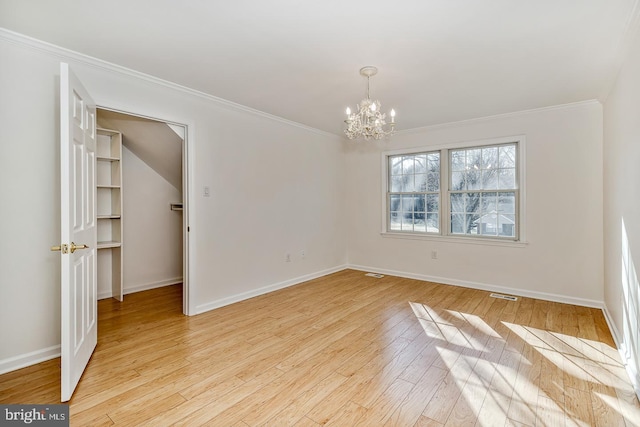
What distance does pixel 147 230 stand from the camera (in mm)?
4586

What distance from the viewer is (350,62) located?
2.72 m

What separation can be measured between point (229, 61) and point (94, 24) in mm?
950

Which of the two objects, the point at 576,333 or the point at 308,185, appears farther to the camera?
the point at 308,185

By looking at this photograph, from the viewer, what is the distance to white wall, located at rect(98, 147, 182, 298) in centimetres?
438

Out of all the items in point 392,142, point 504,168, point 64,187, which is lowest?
point 64,187

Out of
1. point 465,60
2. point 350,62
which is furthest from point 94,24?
point 465,60

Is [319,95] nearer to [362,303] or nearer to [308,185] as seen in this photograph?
[308,185]

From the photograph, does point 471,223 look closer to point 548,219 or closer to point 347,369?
point 548,219

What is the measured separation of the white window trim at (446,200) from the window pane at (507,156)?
0.35 ft

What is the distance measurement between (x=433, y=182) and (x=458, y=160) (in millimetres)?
492

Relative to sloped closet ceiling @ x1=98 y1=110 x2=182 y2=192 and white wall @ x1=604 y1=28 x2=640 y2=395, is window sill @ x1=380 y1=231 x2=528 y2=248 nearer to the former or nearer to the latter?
white wall @ x1=604 y1=28 x2=640 y2=395

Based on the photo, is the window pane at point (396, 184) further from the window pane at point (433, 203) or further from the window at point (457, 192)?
the window pane at point (433, 203)

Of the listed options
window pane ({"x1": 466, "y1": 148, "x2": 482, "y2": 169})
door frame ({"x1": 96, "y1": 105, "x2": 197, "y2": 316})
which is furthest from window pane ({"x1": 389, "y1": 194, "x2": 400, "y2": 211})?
door frame ({"x1": 96, "y1": 105, "x2": 197, "y2": 316})

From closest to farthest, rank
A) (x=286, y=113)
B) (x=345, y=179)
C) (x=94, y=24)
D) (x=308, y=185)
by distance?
(x=94, y=24), (x=286, y=113), (x=308, y=185), (x=345, y=179)
